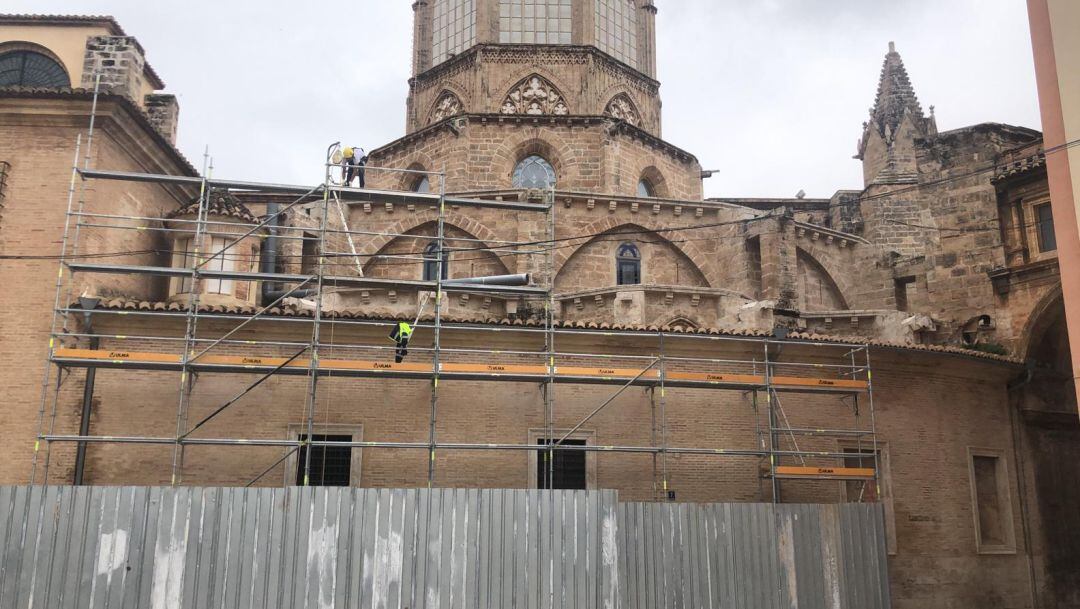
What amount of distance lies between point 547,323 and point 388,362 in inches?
108

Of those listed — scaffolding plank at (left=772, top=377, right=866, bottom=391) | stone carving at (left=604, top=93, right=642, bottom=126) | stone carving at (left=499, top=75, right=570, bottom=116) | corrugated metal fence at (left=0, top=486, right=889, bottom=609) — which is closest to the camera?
corrugated metal fence at (left=0, top=486, right=889, bottom=609)

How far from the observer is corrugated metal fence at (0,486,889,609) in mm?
9797

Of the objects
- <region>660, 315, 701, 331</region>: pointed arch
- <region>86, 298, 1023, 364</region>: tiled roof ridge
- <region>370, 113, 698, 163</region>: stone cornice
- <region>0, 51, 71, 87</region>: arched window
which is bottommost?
<region>86, 298, 1023, 364</region>: tiled roof ridge

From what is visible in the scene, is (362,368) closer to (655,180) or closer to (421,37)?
(655,180)

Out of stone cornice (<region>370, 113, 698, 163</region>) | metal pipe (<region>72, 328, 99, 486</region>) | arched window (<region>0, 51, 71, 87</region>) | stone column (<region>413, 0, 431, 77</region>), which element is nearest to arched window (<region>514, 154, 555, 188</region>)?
stone cornice (<region>370, 113, 698, 163</region>)

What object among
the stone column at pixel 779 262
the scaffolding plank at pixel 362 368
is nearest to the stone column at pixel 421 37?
the stone column at pixel 779 262

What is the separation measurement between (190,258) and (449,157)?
9.79 metres

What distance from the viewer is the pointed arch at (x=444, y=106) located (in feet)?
92.3

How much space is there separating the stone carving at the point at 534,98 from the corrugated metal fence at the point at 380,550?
58.8 feet

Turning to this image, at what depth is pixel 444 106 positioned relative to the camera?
93.5 ft

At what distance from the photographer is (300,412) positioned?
14.5 m

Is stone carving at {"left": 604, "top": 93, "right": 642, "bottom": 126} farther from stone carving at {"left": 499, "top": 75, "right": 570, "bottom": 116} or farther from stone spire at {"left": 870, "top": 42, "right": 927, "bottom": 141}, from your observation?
stone spire at {"left": 870, "top": 42, "right": 927, "bottom": 141}

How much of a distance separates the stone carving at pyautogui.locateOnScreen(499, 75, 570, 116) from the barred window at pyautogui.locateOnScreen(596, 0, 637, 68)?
86.9 inches

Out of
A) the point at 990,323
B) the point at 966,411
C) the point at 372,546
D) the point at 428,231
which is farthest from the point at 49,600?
the point at 990,323
